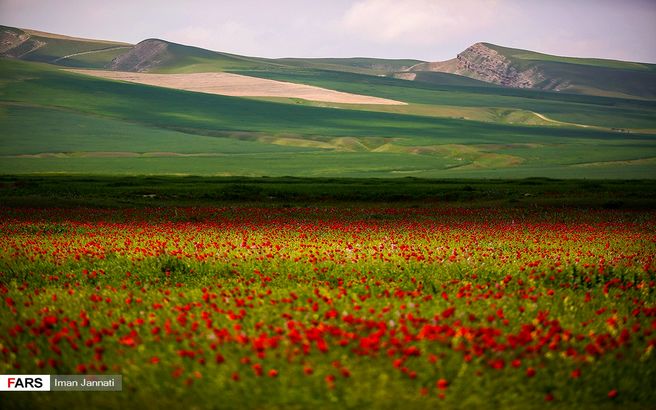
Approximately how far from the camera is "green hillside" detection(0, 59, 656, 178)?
99.4 m

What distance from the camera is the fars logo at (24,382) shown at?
816 centimetres

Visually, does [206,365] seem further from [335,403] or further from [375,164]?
[375,164]

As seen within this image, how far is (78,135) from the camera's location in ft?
408

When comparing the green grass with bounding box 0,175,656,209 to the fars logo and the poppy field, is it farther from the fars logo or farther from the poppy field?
the fars logo

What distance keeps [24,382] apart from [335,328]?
148 inches

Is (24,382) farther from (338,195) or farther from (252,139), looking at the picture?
(252,139)

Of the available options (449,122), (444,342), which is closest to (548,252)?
(444,342)

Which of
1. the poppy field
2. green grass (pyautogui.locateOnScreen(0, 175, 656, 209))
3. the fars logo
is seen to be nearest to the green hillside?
green grass (pyautogui.locateOnScreen(0, 175, 656, 209))

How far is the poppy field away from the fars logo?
0.11 metres

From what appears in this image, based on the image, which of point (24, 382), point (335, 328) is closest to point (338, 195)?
point (335, 328)

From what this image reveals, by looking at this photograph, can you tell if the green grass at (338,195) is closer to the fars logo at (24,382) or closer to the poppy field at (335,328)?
the poppy field at (335,328)

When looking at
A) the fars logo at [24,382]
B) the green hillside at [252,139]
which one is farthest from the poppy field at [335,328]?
the green hillside at [252,139]

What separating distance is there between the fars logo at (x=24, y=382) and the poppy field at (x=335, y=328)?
4.3 inches

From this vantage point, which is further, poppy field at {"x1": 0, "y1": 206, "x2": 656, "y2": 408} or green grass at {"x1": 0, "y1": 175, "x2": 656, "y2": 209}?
green grass at {"x1": 0, "y1": 175, "x2": 656, "y2": 209}
